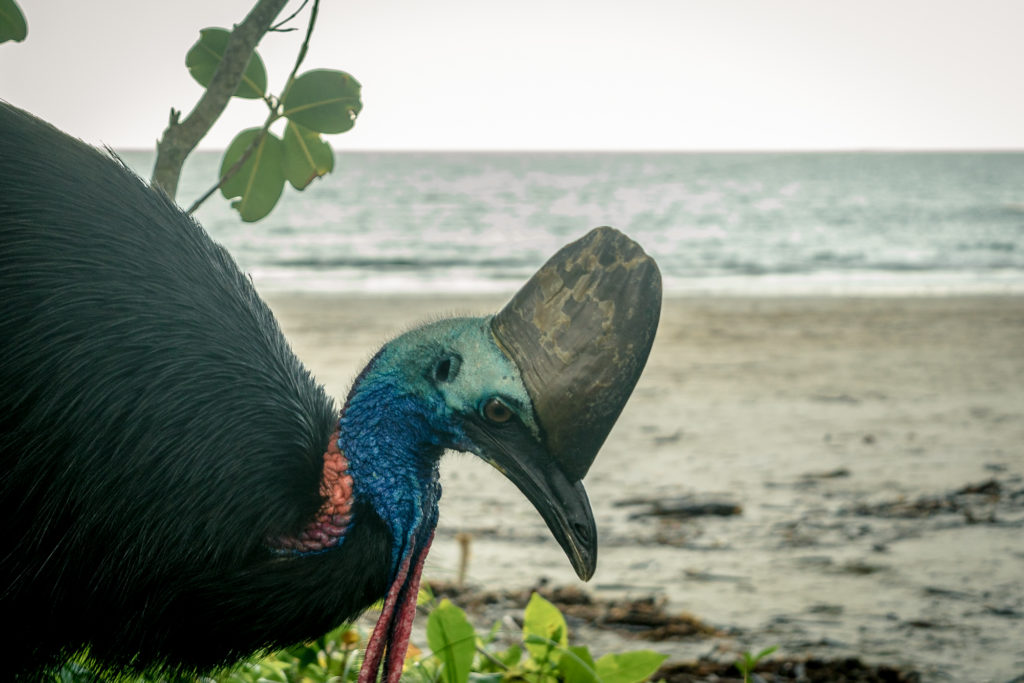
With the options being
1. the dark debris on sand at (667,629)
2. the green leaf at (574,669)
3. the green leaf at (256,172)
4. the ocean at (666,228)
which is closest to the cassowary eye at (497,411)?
the green leaf at (574,669)

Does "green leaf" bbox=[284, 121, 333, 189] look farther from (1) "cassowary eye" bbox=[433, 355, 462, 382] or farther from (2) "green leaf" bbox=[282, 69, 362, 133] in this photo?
(1) "cassowary eye" bbox=[433, 355, 462, 382]

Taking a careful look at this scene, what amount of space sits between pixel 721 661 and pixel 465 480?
8.45 feet

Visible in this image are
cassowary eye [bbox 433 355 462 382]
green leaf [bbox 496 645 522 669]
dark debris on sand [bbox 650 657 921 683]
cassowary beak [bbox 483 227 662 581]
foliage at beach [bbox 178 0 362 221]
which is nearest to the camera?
A: cassowary beak [bbox 483 227 662 581]

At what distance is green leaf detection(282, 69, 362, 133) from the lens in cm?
228

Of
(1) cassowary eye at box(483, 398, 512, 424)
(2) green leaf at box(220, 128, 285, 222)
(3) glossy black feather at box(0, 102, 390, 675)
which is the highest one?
(2) green leaf at box(220, 128, 285, 222)

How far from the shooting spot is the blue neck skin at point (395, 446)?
5.71 feet

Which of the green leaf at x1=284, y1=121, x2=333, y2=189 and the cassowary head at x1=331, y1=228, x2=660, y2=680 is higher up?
the green leaf at x1=284, y1=121, x2=333, y2=189

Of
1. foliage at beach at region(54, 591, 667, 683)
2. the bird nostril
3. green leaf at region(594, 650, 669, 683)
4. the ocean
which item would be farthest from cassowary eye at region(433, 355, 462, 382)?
the ocean

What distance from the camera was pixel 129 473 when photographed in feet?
5.49

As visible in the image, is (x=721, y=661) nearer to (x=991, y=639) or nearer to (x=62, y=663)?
(x=991, y=639)

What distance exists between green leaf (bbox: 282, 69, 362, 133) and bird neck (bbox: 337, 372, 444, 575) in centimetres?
74

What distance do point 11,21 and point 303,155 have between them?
636mm

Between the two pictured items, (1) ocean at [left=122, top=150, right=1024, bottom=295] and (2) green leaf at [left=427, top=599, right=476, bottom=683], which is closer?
(2) green leaf at [left=427, top=599, right=476, bottom=683]

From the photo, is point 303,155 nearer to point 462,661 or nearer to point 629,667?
point 462,661
